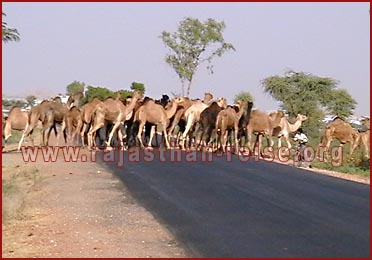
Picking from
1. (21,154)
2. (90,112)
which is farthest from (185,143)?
(21,154)

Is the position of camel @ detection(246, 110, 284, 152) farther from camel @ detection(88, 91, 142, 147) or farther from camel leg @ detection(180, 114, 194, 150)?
camel @ detection(88, 91, 142, 147)

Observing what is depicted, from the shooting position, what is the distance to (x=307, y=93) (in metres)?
67.8

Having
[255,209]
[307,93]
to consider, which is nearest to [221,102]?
[255,209]

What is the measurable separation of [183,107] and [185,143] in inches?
89.2

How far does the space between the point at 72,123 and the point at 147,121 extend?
10.3ft

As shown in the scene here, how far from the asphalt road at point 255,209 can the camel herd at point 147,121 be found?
937cm

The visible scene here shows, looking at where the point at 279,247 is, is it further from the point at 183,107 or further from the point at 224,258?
the point at 183,107

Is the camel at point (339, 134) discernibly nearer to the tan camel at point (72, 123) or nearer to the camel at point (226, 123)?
the camel at point (226, 123)

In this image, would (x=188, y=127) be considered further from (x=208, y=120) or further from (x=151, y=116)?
(x=151, y=116)

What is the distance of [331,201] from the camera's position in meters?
15.9

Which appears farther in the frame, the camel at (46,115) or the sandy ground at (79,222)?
the camel at (46,115)

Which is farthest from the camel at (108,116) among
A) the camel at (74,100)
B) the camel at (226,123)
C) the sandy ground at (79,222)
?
the sandy ground at (79,222)

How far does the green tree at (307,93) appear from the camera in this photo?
222 feet

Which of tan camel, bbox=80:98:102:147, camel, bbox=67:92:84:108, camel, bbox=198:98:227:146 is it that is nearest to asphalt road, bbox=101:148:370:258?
camel, bbox=198:98:227:146
